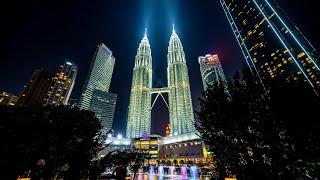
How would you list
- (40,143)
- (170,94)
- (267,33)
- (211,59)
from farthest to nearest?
(211,59), (170,94), (267,33), (40,143)

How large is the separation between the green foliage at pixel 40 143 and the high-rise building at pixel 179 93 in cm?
11647

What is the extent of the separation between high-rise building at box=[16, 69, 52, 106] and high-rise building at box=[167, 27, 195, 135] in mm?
103404

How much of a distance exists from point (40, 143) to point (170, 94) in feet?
447

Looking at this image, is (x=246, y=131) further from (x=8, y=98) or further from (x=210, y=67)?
(x=8, y=98)

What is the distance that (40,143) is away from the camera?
11141 millimetres

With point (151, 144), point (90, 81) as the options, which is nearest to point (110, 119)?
point (90, 81)

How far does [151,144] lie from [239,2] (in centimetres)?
10390

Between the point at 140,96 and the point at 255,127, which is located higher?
the point at 140,96

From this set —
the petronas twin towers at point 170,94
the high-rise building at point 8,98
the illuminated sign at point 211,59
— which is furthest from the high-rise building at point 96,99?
the illuminated sign at point 211,59

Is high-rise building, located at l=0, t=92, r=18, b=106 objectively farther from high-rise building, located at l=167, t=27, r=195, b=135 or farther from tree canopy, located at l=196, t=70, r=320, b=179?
tree canopy, located at l=196, t=70, r=320, b=179

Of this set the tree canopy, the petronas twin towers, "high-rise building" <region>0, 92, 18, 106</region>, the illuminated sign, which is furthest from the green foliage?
the illuminated sign

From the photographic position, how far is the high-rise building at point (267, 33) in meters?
33.2

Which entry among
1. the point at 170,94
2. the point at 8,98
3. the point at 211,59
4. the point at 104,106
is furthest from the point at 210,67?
the point at 8,98

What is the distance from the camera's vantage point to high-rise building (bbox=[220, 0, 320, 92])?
109 ft
